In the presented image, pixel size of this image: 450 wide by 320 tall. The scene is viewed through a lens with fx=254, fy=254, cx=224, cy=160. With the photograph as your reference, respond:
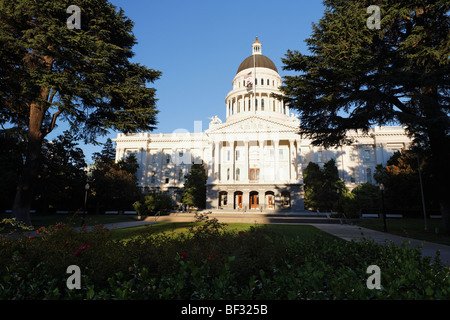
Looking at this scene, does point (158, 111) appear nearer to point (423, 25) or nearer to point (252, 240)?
point (252, 240)

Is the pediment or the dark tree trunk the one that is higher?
the pediment

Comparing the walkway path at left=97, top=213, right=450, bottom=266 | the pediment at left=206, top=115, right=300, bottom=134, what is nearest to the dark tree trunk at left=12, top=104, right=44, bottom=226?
the walkway path at left=97, top=213, right=450, bottom=266

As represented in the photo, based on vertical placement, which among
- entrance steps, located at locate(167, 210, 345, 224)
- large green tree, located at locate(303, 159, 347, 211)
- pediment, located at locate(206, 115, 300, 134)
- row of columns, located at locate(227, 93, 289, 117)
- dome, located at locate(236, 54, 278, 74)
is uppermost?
dome, located at locate(236, 54, 278, 74)

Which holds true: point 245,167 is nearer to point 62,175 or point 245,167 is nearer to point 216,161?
point 216,161

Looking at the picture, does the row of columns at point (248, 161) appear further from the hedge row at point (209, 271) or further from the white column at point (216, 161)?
the hedge row at point (209, 271)

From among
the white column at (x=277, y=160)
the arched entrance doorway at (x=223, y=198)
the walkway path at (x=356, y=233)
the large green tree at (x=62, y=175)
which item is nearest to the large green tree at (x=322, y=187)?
the white column at (x=277, y=160)

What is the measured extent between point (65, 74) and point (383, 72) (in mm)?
18440

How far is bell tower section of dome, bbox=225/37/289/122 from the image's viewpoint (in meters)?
62.8

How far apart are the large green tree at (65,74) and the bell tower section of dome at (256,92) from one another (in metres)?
43.7

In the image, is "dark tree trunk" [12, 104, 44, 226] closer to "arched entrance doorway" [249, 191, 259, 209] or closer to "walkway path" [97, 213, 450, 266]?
"walkway path" [97, 213, 450, 266]

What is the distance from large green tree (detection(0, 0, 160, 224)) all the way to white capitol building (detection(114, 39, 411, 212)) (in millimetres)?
24206

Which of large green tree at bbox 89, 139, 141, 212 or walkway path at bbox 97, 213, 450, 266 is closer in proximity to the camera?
walkway path at bbox 97, 213, 450, 266

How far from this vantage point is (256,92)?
63250mm
